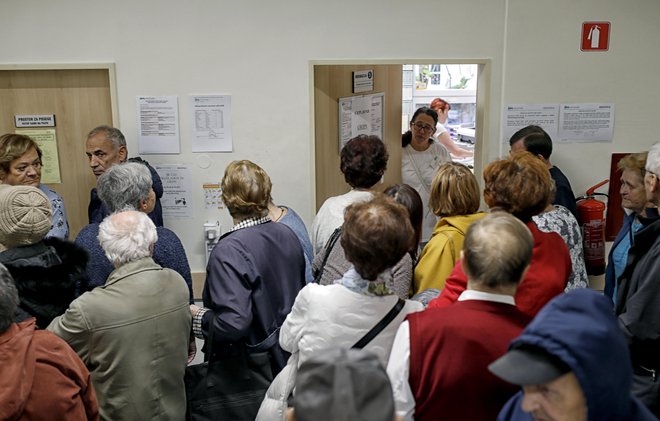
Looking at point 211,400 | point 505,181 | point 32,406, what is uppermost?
point 505,181

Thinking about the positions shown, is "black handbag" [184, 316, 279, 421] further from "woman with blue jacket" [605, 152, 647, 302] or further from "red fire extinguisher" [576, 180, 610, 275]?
"red fire extinguisher" [576, 180, 610, 275]

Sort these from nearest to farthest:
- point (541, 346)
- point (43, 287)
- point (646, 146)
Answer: point (541, 346)
point (43, 287)
point (646, 146)

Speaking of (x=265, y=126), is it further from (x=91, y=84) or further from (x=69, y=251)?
(x=69, y=251)

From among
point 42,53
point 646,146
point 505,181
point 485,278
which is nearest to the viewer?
point 485,278

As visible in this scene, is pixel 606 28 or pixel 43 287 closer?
pixel 43 287

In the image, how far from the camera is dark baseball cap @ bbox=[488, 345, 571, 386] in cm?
Answer: 123

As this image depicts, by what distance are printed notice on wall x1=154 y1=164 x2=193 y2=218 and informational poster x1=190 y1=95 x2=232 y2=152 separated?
194 millimetres

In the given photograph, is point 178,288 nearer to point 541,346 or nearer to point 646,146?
point 541,346

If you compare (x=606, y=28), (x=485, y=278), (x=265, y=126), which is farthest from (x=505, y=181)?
(x=606, y=28)

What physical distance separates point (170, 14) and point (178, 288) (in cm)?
251

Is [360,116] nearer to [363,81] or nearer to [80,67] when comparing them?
[363,81]

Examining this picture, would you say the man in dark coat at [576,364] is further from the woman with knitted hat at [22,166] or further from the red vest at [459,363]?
the woman with knitted hat at [22,166]

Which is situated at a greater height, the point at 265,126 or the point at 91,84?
the point at 91,84

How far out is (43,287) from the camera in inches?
83.1
